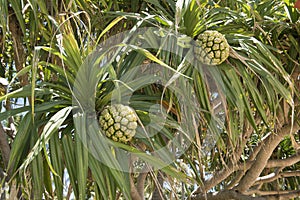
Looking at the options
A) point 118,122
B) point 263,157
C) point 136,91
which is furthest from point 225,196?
point 118,122

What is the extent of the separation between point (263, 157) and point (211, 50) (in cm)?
91

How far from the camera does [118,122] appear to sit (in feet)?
4.35

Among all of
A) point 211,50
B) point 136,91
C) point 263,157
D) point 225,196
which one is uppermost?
point 211,50

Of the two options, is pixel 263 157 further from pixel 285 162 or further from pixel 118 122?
pixel 118 122

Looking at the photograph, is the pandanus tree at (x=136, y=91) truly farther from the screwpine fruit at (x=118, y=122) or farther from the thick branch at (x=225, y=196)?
the thick branch at (x=225, y=196)

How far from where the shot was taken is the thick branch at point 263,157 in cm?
214

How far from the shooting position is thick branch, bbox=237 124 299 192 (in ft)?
7.02

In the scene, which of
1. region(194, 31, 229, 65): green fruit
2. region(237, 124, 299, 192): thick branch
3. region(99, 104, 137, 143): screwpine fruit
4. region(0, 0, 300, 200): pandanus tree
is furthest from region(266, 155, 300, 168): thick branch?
region(99, 104, 137, 143): screwpine fruit

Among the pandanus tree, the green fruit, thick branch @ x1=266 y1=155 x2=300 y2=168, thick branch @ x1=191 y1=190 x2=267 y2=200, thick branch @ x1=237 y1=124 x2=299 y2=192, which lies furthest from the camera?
thick branch @ x1=266 y1=155 x2=300 y2=168

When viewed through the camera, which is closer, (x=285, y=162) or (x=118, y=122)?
(x=118, y=122)

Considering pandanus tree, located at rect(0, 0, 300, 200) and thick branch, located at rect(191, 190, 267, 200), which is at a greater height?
pandanus tree, located at rect(0, 0, 300, 200)

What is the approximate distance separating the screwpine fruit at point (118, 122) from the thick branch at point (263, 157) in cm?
93

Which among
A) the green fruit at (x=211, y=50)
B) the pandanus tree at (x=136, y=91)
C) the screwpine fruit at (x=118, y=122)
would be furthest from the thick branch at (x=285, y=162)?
the screwpine fruit at (x=118, y=122)

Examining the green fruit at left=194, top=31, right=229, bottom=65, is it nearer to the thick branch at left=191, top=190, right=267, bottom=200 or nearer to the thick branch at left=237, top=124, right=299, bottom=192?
the thick branch at left=237, top=124, right=299, bottom=192
